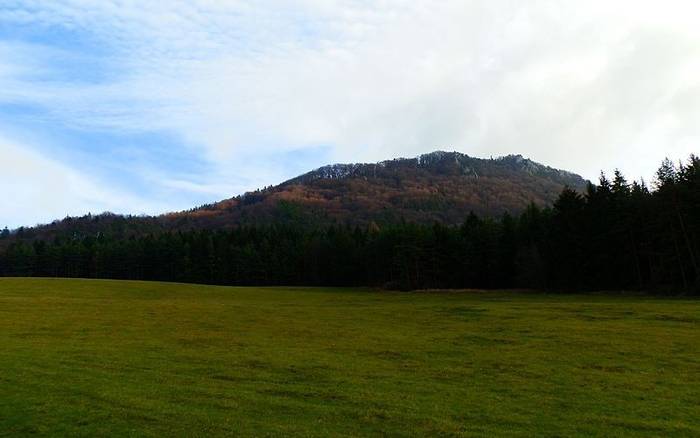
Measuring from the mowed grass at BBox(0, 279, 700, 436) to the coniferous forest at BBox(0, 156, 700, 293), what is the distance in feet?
107

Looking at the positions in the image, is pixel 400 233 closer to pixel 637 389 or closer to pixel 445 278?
pixel 445 278

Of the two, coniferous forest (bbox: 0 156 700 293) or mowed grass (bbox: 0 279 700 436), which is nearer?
mowed grass (bbox: 0 279 700 436)

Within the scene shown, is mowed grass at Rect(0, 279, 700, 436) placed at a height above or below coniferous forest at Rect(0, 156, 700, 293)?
below

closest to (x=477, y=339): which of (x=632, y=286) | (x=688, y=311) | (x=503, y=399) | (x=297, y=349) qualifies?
(x=297, y=349)

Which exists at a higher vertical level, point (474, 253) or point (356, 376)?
point (474, 253)

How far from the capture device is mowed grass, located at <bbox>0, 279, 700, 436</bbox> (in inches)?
635

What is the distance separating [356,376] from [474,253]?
91.9 metres

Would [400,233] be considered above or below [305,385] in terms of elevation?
above

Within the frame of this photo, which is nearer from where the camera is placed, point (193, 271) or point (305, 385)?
point (305, 385)

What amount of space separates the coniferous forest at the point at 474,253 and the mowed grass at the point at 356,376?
3274 cm

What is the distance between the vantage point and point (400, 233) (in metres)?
119

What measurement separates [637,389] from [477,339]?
45.2 feet

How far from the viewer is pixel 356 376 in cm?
2308

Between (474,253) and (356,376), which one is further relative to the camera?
(474,253)
